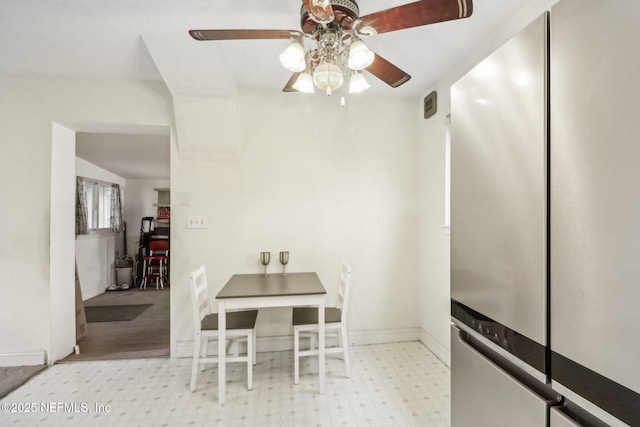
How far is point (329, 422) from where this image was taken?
5.75ft

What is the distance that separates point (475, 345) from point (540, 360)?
287mm

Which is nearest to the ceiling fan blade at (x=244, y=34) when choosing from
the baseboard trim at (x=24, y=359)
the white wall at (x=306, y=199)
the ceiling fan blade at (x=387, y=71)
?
the ceiling fan blade at (x=387, y=71)

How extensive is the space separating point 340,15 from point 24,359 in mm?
3496

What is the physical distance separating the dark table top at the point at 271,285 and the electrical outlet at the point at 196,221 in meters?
0.56

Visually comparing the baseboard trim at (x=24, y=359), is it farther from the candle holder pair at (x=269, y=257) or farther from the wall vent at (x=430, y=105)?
the wall vent at (x=430, y=105)

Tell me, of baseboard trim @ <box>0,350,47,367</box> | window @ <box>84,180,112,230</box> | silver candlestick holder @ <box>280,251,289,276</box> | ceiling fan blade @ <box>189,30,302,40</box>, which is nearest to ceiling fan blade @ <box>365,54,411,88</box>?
ceiling fan blade @ <box>189,30,302,40</box>

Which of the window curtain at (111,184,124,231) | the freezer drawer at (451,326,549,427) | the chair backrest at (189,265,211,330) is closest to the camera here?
the freezer drawer at (451,326,549,427)

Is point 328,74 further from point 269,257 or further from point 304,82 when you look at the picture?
point 269,257

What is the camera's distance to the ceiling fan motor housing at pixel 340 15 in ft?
4.07

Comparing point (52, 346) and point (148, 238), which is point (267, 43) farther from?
point (148, 238)

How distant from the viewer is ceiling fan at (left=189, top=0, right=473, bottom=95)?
112 cm

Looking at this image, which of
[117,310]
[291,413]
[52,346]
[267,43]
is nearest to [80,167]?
[117,310]

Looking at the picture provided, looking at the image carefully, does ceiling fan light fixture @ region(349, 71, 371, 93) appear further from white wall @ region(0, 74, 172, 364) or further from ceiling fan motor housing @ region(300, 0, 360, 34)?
white wall @ region(0, 74, 172, 364)

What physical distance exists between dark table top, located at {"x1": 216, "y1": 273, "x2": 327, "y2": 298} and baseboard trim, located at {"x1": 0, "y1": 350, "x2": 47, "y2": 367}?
170 centimetres
